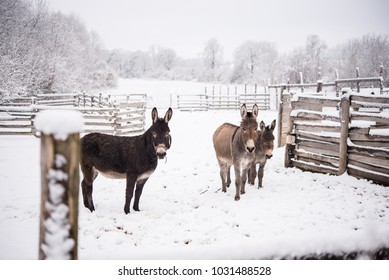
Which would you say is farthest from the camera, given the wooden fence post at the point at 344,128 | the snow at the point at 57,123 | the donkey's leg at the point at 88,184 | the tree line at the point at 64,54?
the tree line at the point at 64,54

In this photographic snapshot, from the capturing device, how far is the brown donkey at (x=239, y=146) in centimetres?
520

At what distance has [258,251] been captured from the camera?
4.70 feet

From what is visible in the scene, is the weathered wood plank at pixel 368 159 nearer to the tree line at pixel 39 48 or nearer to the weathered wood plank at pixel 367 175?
the weathered wood plank at pixel 367 175

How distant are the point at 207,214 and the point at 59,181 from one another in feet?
13.1

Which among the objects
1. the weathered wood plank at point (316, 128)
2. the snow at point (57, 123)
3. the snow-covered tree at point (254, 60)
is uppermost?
the snow-covered tree at point (254, 60)

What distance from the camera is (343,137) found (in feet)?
21.4

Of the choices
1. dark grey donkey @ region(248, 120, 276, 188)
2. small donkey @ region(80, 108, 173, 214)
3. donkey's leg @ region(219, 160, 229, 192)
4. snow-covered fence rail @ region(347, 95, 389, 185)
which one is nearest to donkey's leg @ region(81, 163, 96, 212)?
small donkey @ region(80, 108, 173, 214)

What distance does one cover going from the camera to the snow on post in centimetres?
113

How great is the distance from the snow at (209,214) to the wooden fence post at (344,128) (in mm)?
315

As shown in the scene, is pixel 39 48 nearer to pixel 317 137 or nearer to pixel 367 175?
pixel 317 137

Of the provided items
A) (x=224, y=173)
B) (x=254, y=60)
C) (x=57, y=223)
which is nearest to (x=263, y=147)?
(x=224, y=173)

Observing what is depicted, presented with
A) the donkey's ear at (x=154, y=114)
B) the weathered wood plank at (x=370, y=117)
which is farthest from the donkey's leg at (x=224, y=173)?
the weathered wood plank at (x=370, y=117)

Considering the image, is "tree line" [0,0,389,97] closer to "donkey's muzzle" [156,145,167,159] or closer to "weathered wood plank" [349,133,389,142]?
"weathered wood plank" [349,133,389,142]
